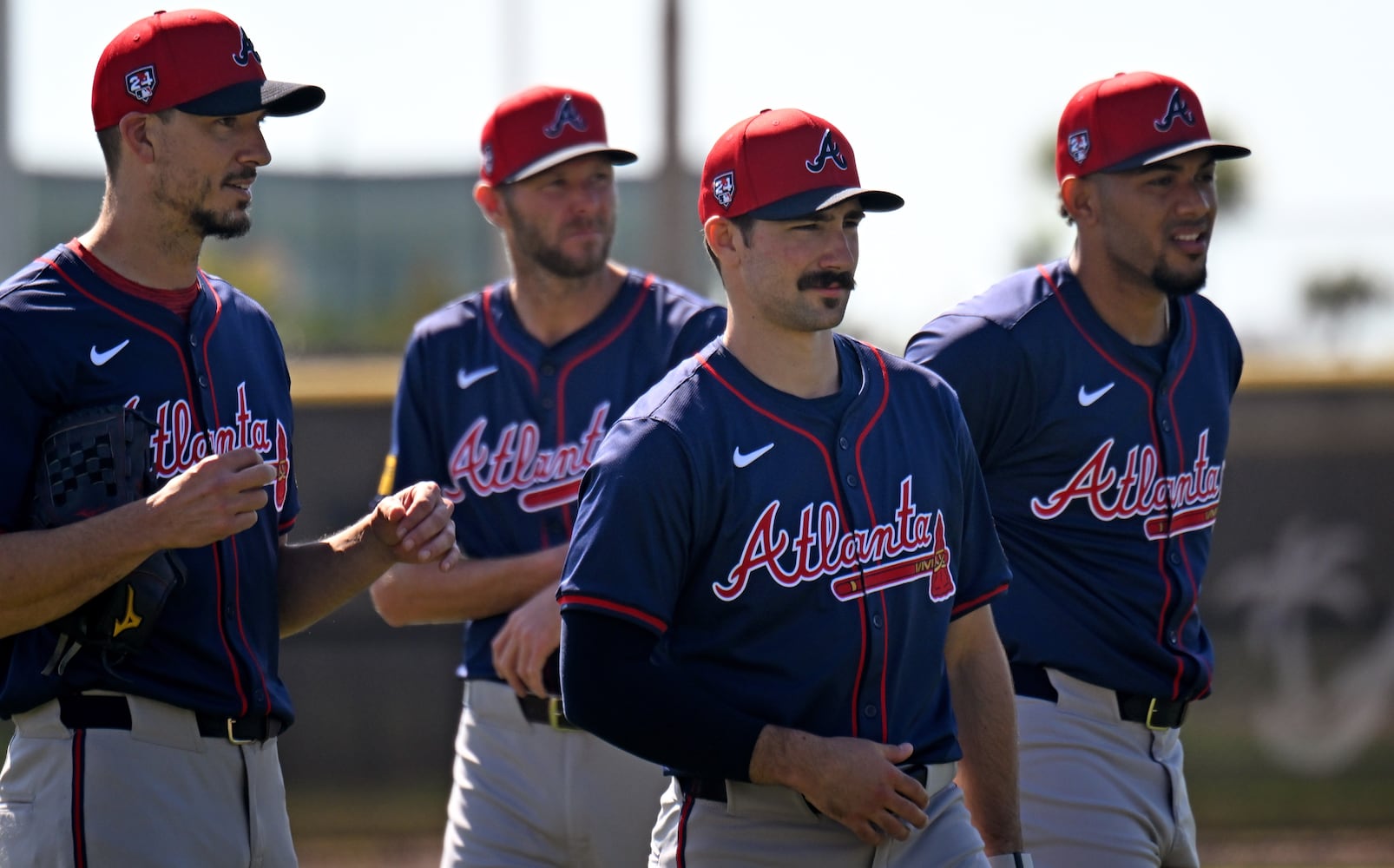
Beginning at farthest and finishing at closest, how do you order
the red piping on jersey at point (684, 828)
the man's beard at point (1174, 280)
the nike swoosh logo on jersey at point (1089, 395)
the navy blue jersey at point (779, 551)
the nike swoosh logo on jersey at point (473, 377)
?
the nike swoosh logo on jersey at point (473, 377) → the man's beard at point (1174, 280) → the nike swoosh logo on jersey at point (1089, 395) → the red piping on jersey at point (684, 828) → the navy blue jersey at point (779, 551)

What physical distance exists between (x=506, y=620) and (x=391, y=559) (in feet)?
2.37

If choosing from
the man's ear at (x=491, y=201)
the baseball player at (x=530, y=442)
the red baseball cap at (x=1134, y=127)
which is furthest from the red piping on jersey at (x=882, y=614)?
the man's ear at (x=491, y=201)

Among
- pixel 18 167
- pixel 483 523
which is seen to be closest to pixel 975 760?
pixel 483 523

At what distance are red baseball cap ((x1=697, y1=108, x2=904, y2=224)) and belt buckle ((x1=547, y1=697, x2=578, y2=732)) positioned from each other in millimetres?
1293

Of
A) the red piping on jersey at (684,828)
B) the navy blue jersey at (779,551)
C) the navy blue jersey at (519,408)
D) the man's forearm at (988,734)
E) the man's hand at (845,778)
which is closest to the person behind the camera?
the man's hand at (845,778)

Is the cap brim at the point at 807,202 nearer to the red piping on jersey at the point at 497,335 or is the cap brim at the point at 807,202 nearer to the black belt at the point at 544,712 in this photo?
the red piping on jersey at the point at 497,335

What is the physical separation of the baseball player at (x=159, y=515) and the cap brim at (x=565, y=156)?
98cm

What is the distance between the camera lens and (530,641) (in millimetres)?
3838

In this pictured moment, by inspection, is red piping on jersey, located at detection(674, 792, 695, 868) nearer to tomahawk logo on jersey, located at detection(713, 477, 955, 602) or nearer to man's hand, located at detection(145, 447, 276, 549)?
tomahawk logo on jersey, located at detection(713, 477, 955, 602)

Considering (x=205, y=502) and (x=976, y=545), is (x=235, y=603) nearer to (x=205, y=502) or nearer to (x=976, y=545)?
(x=205, y=502)

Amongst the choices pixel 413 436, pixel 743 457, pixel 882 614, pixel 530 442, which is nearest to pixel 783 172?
pixel 743 457

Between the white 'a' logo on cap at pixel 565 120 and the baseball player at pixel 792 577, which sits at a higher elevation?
the white 'a' logo on cap at pixel 565 120

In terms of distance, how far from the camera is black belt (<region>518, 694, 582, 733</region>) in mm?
4016

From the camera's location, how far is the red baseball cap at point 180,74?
3219 millimetres
